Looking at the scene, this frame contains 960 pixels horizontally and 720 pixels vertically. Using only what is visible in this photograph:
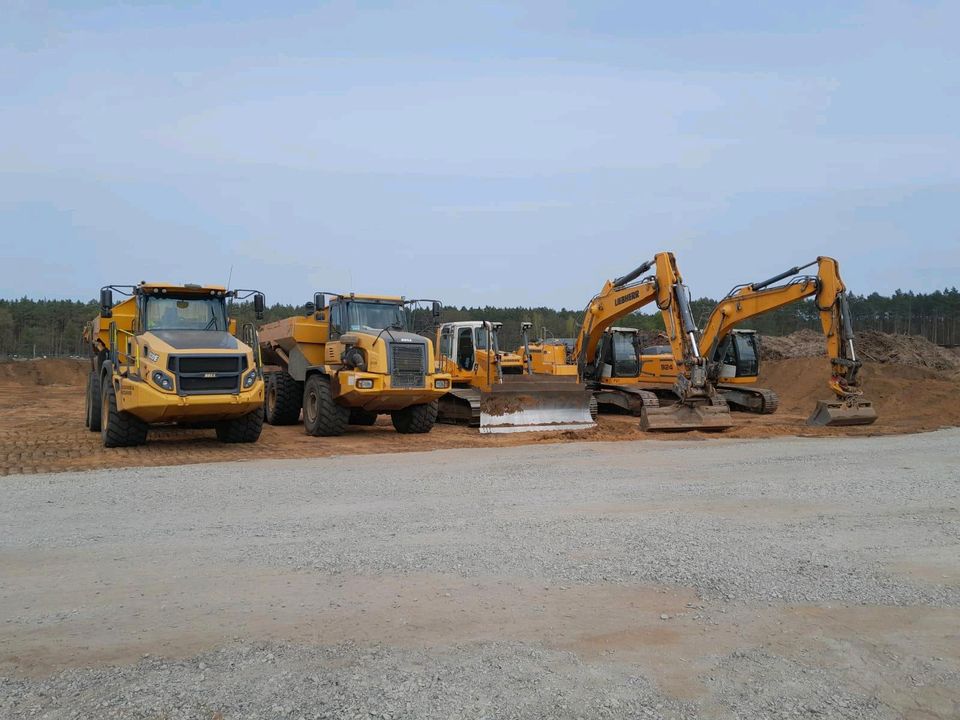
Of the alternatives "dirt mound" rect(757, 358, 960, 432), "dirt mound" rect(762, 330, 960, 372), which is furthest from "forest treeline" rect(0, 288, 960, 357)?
"dirt mound" rect(757, 358, 960, 432)

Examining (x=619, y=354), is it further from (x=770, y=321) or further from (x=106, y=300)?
(x=770, y=321)

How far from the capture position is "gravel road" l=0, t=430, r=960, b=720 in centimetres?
358

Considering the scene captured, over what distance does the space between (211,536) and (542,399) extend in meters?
11.7

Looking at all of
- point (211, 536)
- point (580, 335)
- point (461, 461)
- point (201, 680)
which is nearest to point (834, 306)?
point (580, 335)

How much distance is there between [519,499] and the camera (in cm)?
811

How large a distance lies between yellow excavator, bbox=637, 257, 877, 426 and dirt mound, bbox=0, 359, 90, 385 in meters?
28.9

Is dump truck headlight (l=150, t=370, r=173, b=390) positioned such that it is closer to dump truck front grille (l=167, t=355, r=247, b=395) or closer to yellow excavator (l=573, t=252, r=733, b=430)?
dump truck front grille (l=167, t=355, r=247, b=395)

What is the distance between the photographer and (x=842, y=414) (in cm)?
1789

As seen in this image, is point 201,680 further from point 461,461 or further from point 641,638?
point 461,461

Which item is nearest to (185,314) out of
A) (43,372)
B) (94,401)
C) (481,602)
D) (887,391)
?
(94,401)

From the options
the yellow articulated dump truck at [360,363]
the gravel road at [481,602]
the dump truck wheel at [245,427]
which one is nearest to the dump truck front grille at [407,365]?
the yellow articulated dump truck at [360,363]

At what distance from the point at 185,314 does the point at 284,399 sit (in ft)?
15.9

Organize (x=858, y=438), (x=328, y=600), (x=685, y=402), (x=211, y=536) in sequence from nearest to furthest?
(x=328, y=600), (x=211, y=536), (x=858, y=438), (x=685, y=402)

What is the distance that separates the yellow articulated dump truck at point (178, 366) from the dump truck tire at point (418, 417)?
3428 millimetres
